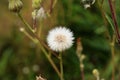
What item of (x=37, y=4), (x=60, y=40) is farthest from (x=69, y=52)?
(x=37, y=4)

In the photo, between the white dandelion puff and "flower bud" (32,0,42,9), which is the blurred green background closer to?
the white dandelion puff

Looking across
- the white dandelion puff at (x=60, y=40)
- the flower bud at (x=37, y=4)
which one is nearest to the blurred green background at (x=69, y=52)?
the white dandelion puff at (x=60, y=40)

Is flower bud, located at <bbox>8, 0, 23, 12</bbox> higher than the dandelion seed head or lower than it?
higher

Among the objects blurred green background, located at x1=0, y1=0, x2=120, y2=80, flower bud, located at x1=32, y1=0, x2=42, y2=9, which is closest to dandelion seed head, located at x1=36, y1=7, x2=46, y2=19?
flower bud, located at x1=32, y1=0, x2=42, y2=9

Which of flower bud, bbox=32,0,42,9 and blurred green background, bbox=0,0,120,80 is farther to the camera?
blurred green background, bbox=0,0,120,80

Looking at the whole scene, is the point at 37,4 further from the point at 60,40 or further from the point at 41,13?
the point at 60,40

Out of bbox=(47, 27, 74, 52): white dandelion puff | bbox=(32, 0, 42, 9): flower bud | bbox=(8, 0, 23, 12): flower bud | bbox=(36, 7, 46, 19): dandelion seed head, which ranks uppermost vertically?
bbox=(8, 0, 23, 12): flower bud

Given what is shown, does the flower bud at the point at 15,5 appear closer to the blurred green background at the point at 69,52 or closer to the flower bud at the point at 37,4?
the flower bud at the point at 37,4
